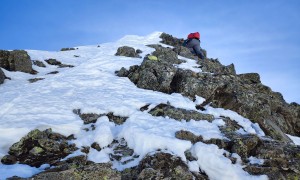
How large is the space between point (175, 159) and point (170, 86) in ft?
29.4

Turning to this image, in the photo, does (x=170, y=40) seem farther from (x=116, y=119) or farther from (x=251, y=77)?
(x=116, y=119)

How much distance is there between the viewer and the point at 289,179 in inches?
359

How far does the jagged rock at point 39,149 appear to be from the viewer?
9.43m

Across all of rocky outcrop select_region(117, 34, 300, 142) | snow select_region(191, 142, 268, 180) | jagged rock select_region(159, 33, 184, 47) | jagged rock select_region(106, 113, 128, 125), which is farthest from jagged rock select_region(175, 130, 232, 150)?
jagged rock select_region(159, 33, 184, 47)

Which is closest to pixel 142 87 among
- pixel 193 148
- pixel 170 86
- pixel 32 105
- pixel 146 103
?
pixel 170 86

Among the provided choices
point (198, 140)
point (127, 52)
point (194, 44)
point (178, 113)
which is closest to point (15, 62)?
point (127, 52)

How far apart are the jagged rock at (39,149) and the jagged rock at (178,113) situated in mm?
4331

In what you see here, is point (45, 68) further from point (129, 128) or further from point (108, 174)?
point (108, 174)

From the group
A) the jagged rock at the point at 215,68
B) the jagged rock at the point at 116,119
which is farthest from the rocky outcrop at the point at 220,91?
the jagged rock at the point at 116,119

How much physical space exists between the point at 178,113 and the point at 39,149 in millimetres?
5973

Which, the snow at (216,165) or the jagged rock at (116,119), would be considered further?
the jagged rock at (116,119)

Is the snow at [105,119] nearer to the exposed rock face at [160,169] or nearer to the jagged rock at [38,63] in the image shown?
the exposed rock face at [160,169]

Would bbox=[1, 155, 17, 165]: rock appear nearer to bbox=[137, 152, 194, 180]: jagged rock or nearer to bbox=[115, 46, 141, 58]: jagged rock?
bbox=[137, 152, 194, 180]: jagged rock

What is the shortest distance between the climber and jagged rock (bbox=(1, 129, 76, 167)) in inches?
802
